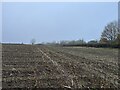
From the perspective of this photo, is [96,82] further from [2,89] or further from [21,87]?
[2,89]

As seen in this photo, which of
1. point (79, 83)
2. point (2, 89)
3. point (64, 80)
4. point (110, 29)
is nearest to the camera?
point (2, 89)

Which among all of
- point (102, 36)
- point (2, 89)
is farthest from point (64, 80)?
point (102, 36)

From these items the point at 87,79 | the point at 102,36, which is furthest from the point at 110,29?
the point at 87,79

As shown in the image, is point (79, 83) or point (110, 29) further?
point (110, 29)

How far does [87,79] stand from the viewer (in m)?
10.2

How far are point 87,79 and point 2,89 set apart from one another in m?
3.47

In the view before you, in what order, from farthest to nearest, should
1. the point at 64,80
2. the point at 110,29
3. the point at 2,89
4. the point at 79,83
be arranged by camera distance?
1. the point at 110,29
2. the point at 64,80
3. the point at 79,83
4. the point at 2,89

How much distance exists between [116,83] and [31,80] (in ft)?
10.1

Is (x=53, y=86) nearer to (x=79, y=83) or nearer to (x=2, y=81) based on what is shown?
(x=79, y=83)

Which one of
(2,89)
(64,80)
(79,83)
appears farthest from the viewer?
(64,80)

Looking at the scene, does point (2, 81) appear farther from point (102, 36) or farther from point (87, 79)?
point (102, 36)

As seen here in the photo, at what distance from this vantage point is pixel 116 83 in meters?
9.46

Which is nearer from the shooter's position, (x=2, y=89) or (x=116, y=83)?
(x=2, y=89)

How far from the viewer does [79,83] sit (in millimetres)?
9273
